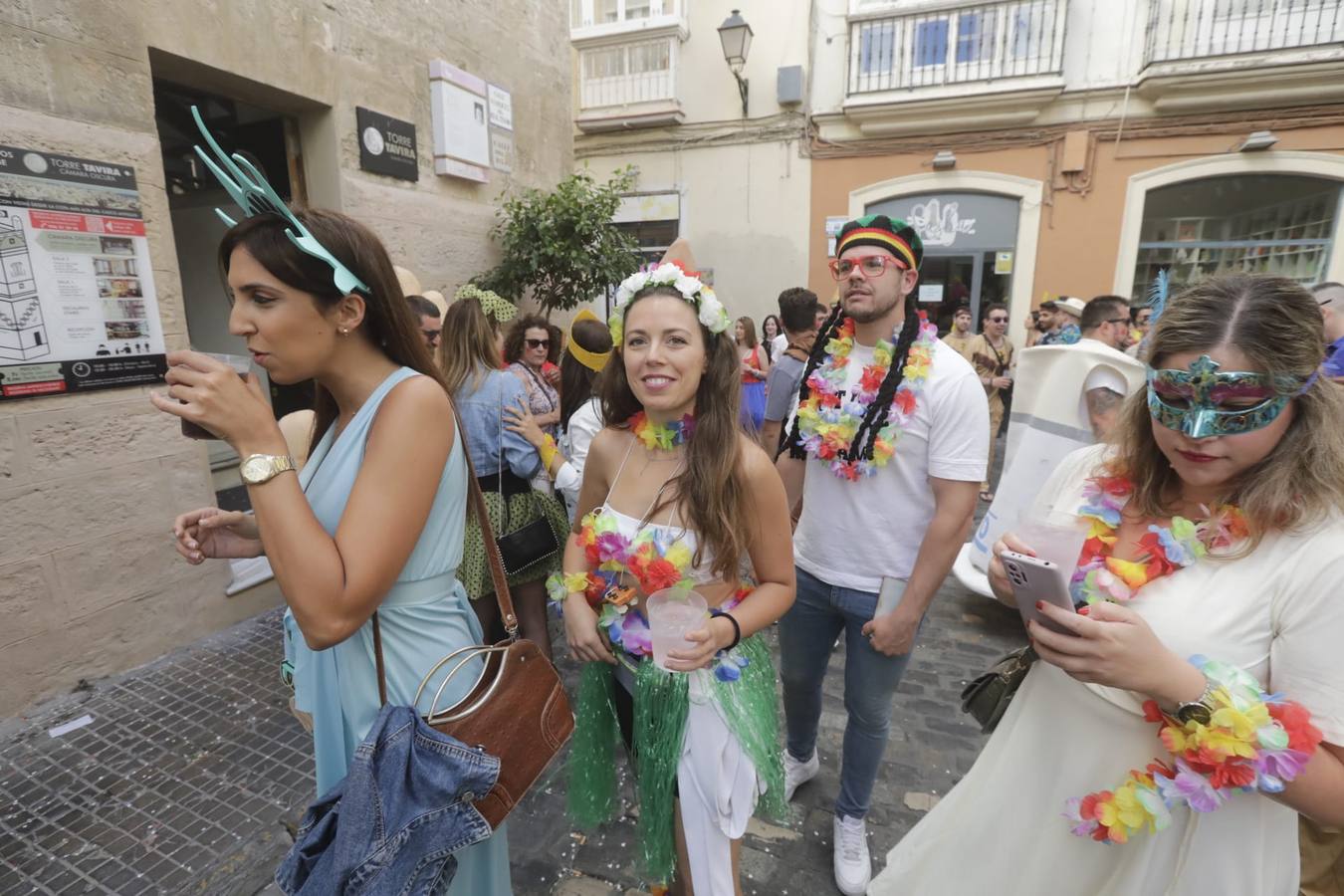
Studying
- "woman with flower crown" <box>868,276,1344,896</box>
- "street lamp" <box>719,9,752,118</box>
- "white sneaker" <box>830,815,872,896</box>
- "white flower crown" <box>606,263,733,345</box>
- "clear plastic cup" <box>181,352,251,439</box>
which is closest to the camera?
"woman with flower crown" <box>868,276,1344,896</box>

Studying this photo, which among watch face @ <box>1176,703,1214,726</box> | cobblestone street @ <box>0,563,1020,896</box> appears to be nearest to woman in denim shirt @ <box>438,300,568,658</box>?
cobblestone street @ <box>0,563,1020,896</box>

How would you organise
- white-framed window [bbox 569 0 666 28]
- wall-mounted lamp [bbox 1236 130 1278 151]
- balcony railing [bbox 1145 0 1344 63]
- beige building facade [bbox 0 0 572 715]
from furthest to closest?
white-framed window [bbox 569 0 666 28] → wall-mounted lamp [bbox 1236 130 1278 151] → balcony railing [bbox 1145 0 1344 63] → beige building facade [bbox 0 0 572 715]

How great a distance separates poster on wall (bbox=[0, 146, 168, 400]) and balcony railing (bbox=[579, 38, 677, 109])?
9.86m

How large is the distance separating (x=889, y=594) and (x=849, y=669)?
332mm

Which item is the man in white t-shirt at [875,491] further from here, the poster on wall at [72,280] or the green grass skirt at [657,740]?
the poster on wall at [72,280]

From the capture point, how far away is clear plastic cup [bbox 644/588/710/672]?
155 centimetres

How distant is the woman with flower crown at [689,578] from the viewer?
1.69 meters

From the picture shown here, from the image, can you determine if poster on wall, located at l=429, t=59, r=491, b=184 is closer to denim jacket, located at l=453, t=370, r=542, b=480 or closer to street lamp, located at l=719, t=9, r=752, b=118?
denim jacket, located at l=453, t=370, r=542, b=480

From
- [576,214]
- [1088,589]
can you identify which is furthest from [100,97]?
[1088,589]

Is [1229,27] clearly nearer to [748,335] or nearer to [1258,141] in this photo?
[1258,141]

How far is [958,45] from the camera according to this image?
→ 1010 cm

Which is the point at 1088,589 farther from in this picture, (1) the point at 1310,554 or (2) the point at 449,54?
(2) the point at 449,54

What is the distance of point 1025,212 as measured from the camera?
34.0ft

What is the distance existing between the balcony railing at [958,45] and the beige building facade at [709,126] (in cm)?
111
